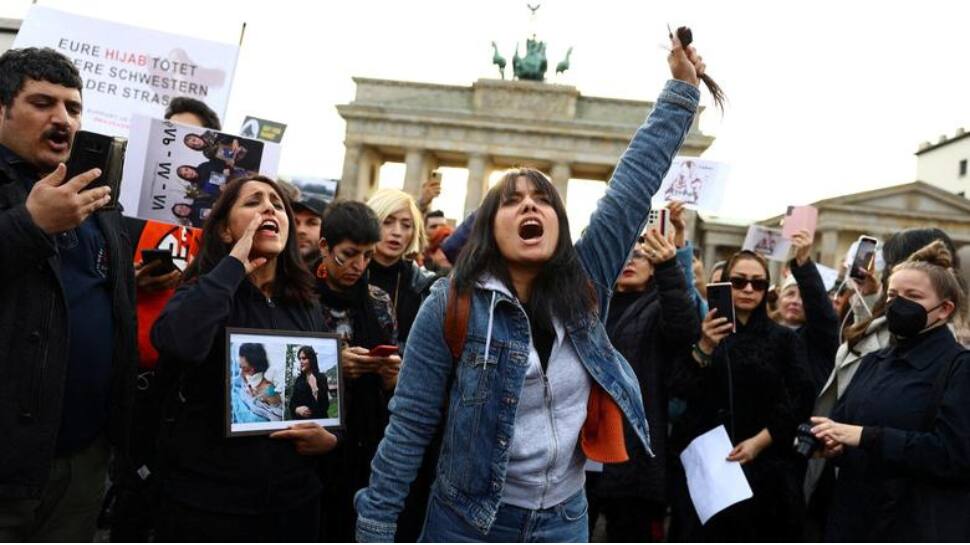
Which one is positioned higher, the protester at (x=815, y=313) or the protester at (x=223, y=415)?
the protester at (x=815, y=313)

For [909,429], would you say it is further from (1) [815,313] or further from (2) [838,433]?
(1) [815,313]

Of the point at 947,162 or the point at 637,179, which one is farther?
the point at 947,162

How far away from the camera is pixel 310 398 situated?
8.69 feet

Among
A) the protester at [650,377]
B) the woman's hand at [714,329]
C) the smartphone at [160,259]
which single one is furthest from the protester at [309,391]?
the woman's hand at [714,329]

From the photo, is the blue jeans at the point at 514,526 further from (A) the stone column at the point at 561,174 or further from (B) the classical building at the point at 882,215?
(B) the classical building at the point at 882,215

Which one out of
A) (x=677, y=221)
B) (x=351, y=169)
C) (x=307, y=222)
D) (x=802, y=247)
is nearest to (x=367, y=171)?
(x=351, y=169)

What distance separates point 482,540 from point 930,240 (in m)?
3.52

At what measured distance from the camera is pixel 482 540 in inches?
77.9

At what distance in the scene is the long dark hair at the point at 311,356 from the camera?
2.63 metres

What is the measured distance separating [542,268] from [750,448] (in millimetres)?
2151

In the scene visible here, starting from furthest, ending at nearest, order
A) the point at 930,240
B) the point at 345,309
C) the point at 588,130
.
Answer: the point at 588,130
the point at 930,240
the point at 345,309

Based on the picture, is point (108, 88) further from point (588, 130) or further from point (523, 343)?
point (588, 130)

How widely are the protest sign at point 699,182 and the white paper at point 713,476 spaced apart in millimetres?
2785

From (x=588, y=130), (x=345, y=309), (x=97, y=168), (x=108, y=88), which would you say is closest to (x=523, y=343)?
(x=97, y=168)
